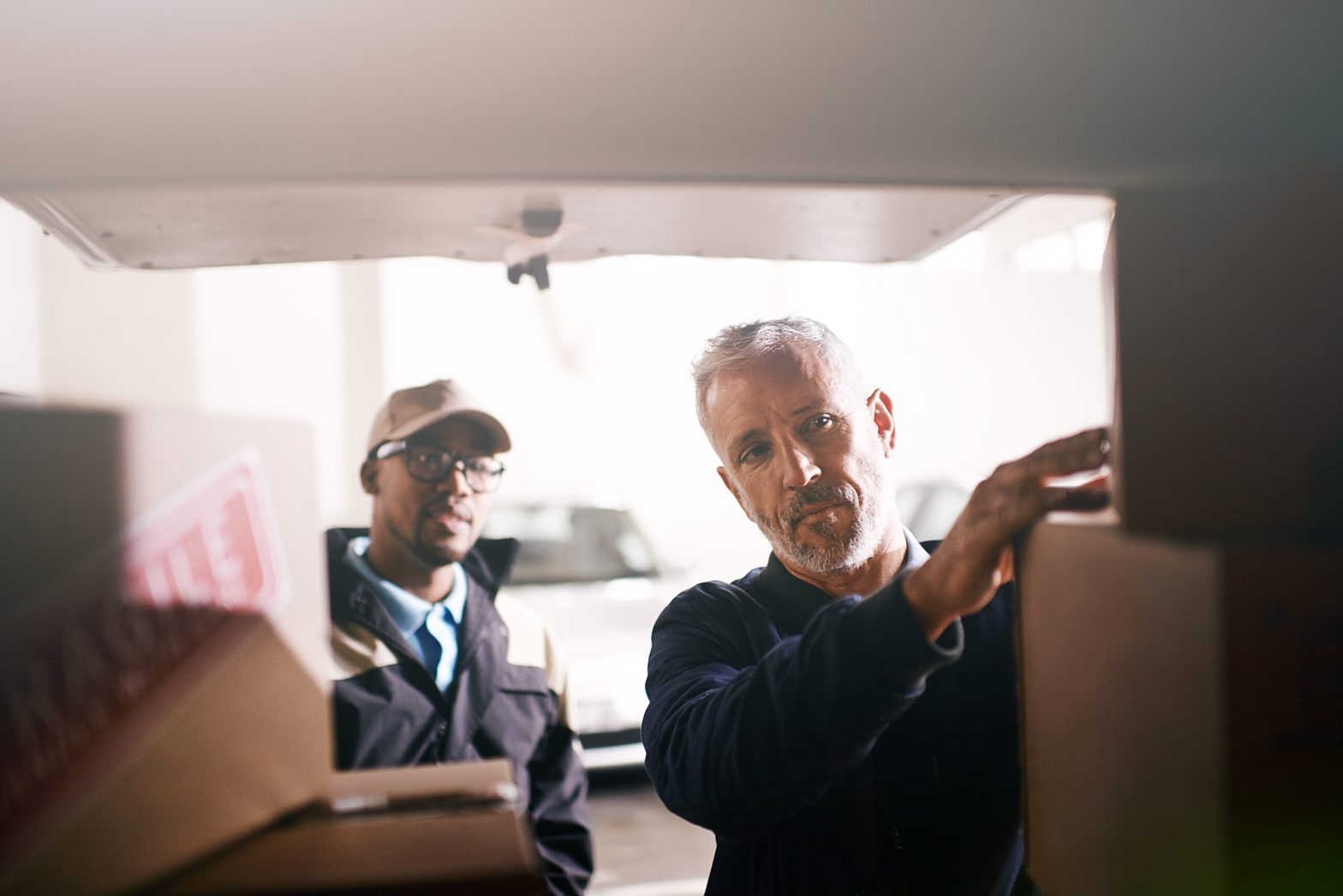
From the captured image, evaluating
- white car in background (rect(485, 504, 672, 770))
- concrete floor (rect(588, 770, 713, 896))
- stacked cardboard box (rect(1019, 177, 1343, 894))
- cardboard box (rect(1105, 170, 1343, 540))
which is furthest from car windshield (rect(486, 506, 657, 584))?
cardboard box (rect(1105, 170, 1343, 540))

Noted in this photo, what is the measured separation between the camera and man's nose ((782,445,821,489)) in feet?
3.78

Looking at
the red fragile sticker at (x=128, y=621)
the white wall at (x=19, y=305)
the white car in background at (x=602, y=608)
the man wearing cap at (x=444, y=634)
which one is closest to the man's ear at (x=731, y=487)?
the white car in background at (x=602, y=608)

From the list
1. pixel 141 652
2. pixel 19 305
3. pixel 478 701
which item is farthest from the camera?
pixel 478 701

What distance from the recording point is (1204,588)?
3.02 ft

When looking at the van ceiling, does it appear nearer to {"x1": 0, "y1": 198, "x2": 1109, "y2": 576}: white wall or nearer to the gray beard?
{"x1": 0, "y1": 198, "x2": 1109, "y2": 576}: white wall

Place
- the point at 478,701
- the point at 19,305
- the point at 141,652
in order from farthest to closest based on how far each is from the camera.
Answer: the point at 478,701 → the point at 19,305 → the point at 141,652

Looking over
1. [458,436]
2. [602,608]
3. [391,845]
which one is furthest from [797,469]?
[391,845]

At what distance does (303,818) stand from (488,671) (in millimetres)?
250

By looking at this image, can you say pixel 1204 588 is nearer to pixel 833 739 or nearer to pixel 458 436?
pixel 833 739

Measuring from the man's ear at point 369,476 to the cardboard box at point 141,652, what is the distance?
11cm

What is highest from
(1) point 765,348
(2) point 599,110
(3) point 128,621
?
(2) point 599,110

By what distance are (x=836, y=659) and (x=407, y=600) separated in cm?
49

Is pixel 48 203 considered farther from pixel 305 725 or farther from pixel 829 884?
pixel 829 884

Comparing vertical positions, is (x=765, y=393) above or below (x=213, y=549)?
above
